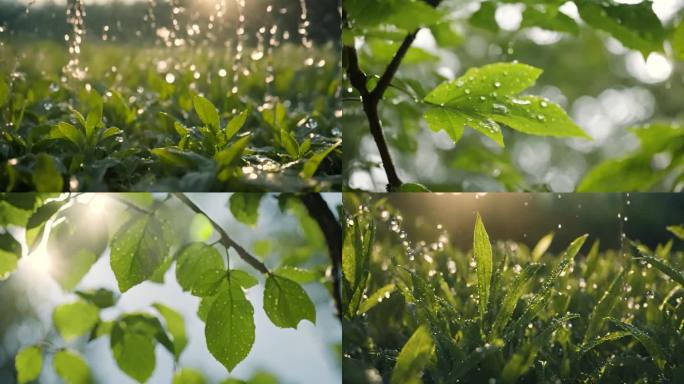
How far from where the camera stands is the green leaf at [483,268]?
825mm

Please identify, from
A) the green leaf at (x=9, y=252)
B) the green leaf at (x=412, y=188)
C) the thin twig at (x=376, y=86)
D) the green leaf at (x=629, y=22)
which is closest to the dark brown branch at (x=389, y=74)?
the thin twig at (x=376, y=86)

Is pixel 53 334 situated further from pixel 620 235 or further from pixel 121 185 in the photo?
pixel 620 235

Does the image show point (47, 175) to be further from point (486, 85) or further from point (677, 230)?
point (677, 230)

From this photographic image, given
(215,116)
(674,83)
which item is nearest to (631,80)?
(674,83)

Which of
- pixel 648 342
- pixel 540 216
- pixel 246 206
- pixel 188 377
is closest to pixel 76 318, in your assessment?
pixel 188 377

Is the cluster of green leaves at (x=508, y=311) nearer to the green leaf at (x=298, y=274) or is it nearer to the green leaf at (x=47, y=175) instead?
the green leaf at (x=298, y=274)

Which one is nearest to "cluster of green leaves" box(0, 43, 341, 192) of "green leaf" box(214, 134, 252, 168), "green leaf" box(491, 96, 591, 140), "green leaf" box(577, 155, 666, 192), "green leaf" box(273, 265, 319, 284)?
"green leaf" box(214, 134, 252, 168)

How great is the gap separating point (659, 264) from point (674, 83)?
3.34m

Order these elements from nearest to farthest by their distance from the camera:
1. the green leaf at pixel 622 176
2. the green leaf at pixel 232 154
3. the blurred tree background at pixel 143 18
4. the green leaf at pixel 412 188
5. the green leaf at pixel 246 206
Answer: the green leaf at pixel 232 154 → the green leaf at pixel 246 206 → the green leaf at pixel 412 188 → the green leaf at pixel 622 176 → the blurred tree background at pixel 143 18

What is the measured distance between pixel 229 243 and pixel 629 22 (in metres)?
0.54

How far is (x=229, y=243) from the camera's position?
2.68ft

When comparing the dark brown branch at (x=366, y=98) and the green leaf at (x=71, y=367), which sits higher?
the dark brown branch at (x=366, y=98)

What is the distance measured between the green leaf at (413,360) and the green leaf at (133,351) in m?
0.30

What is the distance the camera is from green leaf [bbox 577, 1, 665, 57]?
84cm
